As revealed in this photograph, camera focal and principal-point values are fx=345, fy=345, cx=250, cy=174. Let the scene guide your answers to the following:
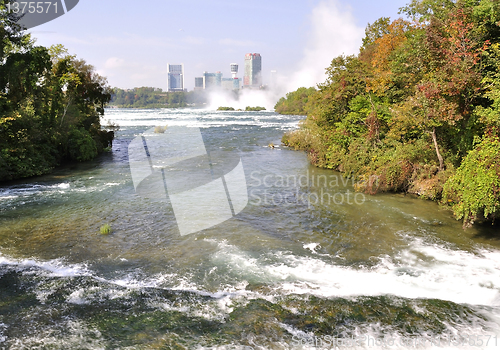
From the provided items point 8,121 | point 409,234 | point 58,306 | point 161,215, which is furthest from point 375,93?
point 8,121

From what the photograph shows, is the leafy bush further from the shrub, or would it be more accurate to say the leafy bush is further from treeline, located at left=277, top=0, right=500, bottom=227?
the shrub

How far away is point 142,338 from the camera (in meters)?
7.05

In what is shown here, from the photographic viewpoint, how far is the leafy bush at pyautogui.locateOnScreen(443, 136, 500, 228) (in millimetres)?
10914

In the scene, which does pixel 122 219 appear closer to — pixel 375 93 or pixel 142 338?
pixel 142 338

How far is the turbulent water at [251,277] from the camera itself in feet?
23.6

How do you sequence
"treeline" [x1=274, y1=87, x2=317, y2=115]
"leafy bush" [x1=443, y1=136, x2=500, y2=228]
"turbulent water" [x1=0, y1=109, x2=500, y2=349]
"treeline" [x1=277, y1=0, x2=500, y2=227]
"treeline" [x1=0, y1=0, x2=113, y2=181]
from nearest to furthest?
"turbulent water" [x1=0, y1=109, x2=500, y2=349], "leafy bush" [x1=443, y1=136, x2=500, y2=228], "treeline" [x1=277, y1=0, x2=500, y2=227], "treeline" [x1=0, y1=0, x2=113, y2=181], "treeline" [x1=274, y1=87, x2=317, y2=115]

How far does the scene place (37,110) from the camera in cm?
2341

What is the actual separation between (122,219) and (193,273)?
6.03 meters

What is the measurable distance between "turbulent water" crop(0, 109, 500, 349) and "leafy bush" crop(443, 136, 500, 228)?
4.10ft
